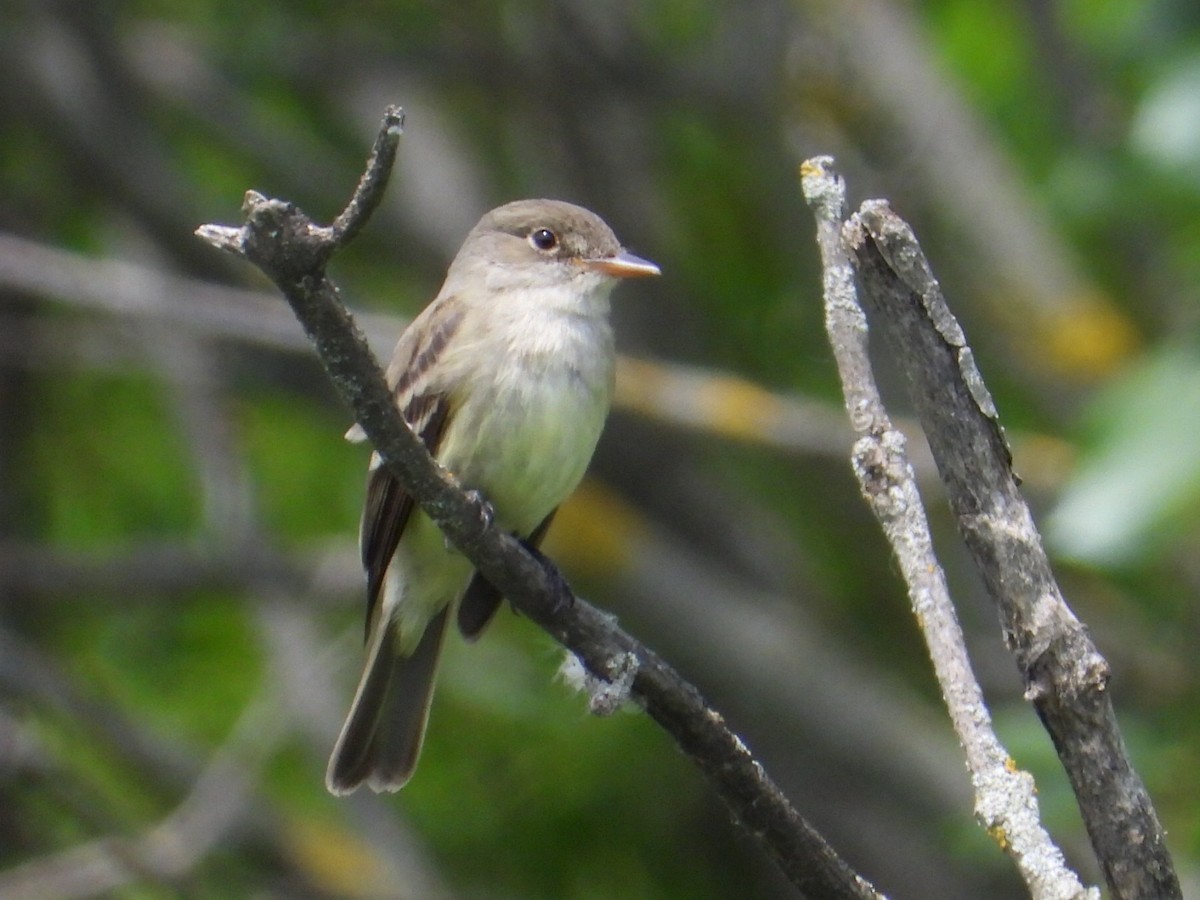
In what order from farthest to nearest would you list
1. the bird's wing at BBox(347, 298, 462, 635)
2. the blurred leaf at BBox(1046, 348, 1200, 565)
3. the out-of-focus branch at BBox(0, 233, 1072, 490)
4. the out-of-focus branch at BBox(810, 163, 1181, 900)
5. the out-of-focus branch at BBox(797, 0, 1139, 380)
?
the out-of-focus branch at BBox(797, 0, 1139, 380), the out-of-focus branch at BBox(0, 233, 1072, 490), the bird's wing at BBox(347, 298, 462, 635), the blurred leaf at BBox(1046, 348, 1200, 565), the out-of-focus branch at BBox(810, 163, 1181, 900)

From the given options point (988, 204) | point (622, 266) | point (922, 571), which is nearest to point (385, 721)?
point (622, 266)

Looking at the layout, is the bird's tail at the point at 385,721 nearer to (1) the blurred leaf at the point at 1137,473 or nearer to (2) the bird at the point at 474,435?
(2) the bird at the point at 474,435

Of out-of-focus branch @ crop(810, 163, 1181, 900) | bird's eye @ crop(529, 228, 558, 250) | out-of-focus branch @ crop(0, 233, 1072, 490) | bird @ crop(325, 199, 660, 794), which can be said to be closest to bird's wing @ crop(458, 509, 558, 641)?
bird @ crop(325, 199, 660, 794)

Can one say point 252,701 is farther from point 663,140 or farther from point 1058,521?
point 1058,521

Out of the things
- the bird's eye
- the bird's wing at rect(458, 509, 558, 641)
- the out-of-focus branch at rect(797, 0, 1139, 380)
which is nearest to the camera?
the bird's wing at rect(458, 509, 558, 641)

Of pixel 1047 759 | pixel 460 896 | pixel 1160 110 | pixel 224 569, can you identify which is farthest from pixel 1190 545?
pixel 224 569

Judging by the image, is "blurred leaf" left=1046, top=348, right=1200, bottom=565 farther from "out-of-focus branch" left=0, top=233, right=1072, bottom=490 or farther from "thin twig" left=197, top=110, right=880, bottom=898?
"out-of-focus branch" left=0, top=233, right=1072, bottom=490

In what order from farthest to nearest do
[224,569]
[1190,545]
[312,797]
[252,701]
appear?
[312,797] < [252,701] < [224,569] < [1190,545]
